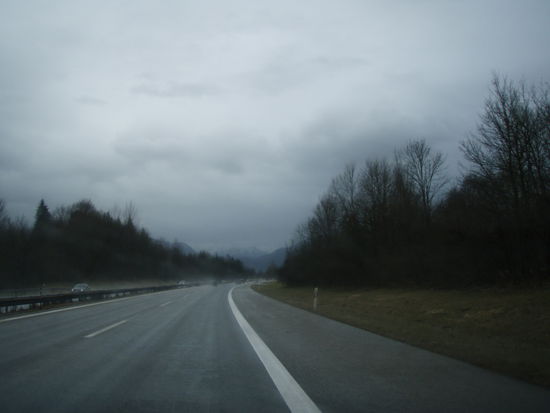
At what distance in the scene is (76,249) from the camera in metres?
70.6

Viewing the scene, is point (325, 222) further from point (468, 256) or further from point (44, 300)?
point (44, 300)

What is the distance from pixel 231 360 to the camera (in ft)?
27.3

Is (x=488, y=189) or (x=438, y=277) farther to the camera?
(x=438, y=277)

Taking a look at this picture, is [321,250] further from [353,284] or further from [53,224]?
[53,224]

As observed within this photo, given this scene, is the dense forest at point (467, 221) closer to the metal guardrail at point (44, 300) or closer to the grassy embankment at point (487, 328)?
the grassy embankment at point (487, 328)

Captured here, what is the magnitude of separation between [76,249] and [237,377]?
71780 millimetres

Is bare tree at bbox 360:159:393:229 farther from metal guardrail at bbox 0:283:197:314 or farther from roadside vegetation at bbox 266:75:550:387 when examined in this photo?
metal guardrail at bbox 0:283:197:314

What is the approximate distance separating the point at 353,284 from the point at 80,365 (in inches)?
1827

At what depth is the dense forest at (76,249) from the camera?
54.1 metres

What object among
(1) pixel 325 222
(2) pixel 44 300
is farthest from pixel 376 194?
(2) pixel 44 300

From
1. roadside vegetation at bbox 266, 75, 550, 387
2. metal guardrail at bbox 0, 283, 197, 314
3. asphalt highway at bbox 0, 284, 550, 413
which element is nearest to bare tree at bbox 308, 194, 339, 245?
roadside vegetation at bbox 266, 75, 550, 387

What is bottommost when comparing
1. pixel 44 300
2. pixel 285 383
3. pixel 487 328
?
pixel 487 328

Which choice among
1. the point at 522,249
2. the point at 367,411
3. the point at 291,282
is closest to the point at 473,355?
the point at 367,411

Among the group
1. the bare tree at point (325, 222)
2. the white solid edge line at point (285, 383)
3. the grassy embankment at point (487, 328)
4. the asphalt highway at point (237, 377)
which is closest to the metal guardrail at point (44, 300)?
the asphalt highway at point (237, 377)
